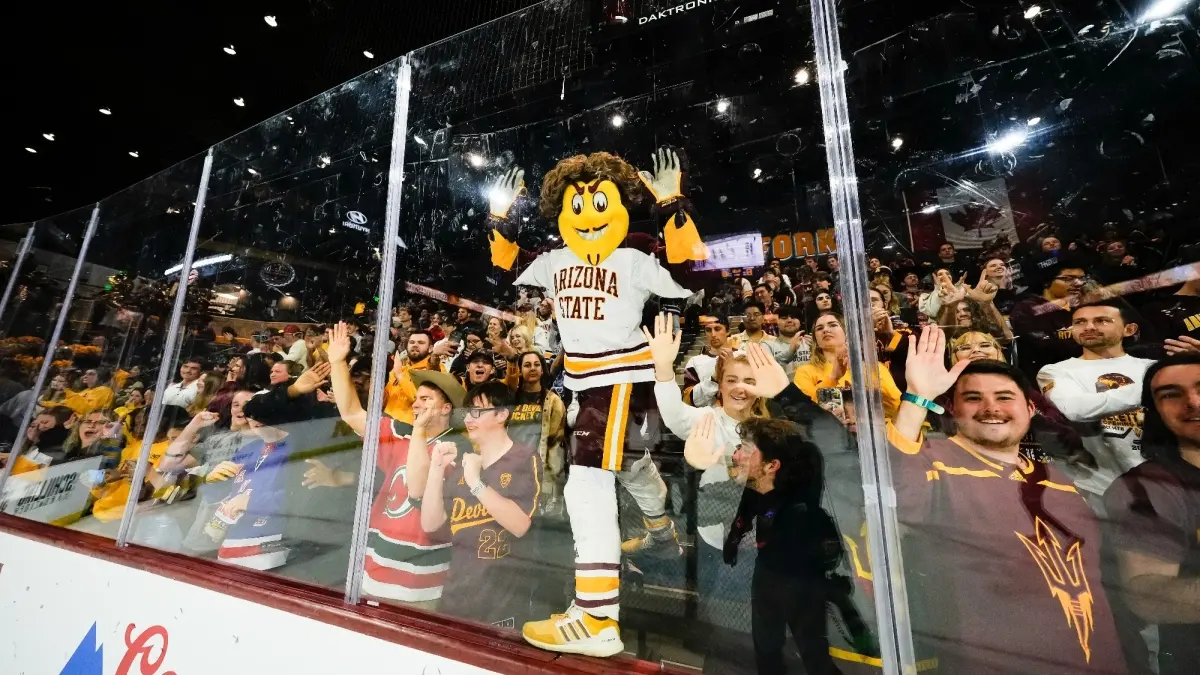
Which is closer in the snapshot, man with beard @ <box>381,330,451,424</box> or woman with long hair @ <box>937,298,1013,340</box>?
woman with long hair @ <box>937,298,1013,340</box>

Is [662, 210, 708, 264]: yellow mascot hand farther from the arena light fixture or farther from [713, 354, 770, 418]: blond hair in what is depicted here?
the arena light fixture

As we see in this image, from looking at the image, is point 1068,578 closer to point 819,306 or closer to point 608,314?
point 819,306

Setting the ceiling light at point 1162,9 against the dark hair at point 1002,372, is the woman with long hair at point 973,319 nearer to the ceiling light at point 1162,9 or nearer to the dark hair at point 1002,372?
the dark hair at point 1002,372

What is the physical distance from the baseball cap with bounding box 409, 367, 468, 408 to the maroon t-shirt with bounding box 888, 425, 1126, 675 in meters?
1.46

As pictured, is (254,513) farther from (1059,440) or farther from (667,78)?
(1059,440)

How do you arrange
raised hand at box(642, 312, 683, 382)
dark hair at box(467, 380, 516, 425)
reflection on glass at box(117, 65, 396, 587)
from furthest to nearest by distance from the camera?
reflection on glass at box(117, 65, 396, 587) < dark hair at box(467, 380, 516, 425) < raised hand at box(642, 312, 683, 382)

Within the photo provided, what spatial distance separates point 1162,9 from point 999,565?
4.71 feet

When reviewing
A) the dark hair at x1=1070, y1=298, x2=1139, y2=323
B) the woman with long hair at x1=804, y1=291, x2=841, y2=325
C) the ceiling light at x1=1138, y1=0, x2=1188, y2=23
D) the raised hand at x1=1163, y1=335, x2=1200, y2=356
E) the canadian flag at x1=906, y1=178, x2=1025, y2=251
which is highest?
the ceiling light at x1=1138, y1=0, x2=1188, y2=23

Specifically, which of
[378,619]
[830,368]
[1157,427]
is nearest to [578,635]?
[378,619]

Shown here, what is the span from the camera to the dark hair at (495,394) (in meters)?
1.75

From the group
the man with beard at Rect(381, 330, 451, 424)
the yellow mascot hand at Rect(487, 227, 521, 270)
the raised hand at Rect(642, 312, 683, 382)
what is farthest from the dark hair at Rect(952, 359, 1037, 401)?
the man with beard at Rect(381, 330, 451, 424)

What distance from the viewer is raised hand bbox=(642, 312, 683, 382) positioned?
147cm

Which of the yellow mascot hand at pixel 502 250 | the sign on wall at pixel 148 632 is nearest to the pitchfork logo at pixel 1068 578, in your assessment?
the sign on wall at pixel 148 632

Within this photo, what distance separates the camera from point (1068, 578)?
1.09m
